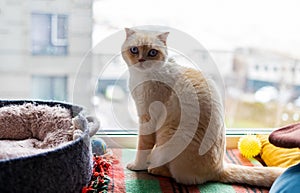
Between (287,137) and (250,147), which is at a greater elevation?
(287,137)

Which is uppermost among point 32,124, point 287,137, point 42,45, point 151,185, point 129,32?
point 129,32

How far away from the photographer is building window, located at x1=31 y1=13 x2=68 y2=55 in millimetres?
1593

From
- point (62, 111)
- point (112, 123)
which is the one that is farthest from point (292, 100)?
point (62, 111)

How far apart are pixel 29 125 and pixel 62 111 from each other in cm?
15

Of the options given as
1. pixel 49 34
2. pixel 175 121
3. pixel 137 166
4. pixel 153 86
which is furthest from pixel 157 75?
pixel 49 34

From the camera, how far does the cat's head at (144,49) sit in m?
1.28

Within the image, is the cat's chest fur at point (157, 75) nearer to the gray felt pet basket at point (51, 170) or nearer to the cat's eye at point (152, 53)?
the cat's eye at point (152, 53)

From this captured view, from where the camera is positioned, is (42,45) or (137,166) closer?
(137,166)

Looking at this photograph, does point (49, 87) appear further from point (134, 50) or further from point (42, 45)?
point (134, 50)

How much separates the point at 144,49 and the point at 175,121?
28cm

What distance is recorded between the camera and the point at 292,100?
177cm

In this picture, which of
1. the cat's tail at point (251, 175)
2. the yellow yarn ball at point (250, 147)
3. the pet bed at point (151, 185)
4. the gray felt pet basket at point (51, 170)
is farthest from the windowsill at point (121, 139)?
the gray felt pet basket at point (51, 170)

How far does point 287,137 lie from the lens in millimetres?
1044

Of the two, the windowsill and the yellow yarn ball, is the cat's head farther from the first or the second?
the yellow yarn ball
